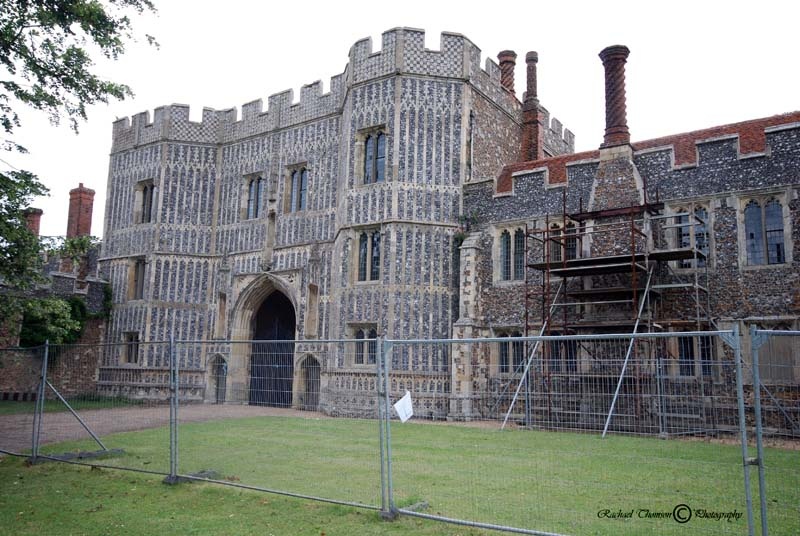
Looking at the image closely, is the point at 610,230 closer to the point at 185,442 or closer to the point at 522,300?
the point at 522,300

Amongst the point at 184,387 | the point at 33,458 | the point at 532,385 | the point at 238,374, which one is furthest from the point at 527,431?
the point at 184,387

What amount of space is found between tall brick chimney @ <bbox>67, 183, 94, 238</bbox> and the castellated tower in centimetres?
439

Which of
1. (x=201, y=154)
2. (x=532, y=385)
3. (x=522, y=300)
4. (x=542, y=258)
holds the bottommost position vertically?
(x=532, y=385)

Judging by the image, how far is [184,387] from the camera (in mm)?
20859

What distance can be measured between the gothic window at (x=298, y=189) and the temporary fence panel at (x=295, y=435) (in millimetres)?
4823

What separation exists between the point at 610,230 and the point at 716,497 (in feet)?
29.8

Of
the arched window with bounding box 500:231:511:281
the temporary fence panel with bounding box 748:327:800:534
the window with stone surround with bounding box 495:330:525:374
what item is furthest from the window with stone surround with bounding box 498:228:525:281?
the temporary fence panel with bounding box 748:327:800:534

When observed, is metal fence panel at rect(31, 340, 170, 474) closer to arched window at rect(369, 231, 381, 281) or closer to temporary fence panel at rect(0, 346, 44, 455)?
temporary fence panel at rect(0, 346, 44, 455)

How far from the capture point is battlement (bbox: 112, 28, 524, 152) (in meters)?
17.7

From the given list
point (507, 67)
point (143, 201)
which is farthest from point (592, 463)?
point (143, 201)

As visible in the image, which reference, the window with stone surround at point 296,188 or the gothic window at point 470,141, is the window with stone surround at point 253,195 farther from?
the gothic window at point 470,141

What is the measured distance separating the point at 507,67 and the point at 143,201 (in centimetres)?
1356

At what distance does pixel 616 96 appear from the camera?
50.8 ft

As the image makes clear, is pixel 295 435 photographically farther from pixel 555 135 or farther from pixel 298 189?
pixel 555 135
